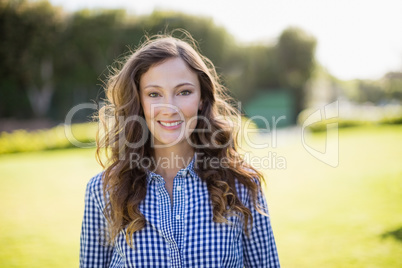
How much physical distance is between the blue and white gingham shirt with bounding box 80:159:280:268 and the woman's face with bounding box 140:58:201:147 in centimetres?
27

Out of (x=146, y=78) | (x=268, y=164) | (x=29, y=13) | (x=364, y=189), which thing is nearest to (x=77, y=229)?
(x=146, y=78)

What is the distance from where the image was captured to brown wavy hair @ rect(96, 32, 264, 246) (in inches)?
77.2

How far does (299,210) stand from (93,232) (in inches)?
200

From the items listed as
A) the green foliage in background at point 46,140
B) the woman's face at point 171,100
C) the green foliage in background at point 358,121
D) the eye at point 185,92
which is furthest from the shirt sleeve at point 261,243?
the green foliage in background at point 358,121

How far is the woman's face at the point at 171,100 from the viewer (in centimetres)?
201

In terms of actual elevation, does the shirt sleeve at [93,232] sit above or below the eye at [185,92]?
below

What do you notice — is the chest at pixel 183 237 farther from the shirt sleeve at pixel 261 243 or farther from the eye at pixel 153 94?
the eye at pixel 153 94

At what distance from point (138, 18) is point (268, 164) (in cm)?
2253

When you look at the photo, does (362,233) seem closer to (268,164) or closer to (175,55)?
(175,55)

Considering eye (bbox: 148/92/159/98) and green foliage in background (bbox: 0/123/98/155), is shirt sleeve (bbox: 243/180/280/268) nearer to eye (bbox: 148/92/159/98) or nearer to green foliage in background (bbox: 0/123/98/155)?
eye (bbox: 148/92/159/98)

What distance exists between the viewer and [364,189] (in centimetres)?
723

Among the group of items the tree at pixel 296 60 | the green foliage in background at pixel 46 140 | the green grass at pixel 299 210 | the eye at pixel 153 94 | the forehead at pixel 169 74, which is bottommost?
the green grass at pixel 299 210

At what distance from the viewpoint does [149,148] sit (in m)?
2.32

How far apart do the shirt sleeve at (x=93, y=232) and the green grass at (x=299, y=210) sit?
2859 millimetres
